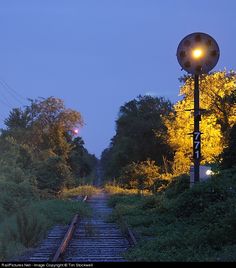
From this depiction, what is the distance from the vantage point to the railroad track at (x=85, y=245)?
461 inches

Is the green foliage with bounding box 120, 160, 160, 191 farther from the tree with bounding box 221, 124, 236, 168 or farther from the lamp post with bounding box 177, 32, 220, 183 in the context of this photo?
the lamp post with bounding box 177, 32, 220, 183

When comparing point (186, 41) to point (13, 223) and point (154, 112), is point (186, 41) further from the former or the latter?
point (154, 112)

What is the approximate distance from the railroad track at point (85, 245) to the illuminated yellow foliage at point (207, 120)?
20145mm

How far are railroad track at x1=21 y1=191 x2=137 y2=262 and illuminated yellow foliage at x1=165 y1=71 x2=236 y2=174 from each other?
66.1ft

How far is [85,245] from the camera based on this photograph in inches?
549

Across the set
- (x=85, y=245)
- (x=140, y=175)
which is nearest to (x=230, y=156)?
(x=85, y=245)

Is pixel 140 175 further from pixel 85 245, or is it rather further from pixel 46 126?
pixel 85 245

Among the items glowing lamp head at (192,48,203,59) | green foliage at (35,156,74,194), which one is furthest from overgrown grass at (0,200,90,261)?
green foliage at (35,156,74,194)

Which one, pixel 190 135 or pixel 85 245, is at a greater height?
pixel 190 135

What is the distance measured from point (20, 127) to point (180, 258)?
6365 cm

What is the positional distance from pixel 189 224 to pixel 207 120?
2683cm

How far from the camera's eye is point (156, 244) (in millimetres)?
12477

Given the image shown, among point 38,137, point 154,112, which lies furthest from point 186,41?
point 154,112

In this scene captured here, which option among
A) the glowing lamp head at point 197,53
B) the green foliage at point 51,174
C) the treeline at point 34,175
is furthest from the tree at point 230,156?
the green foliage at point 51,174
